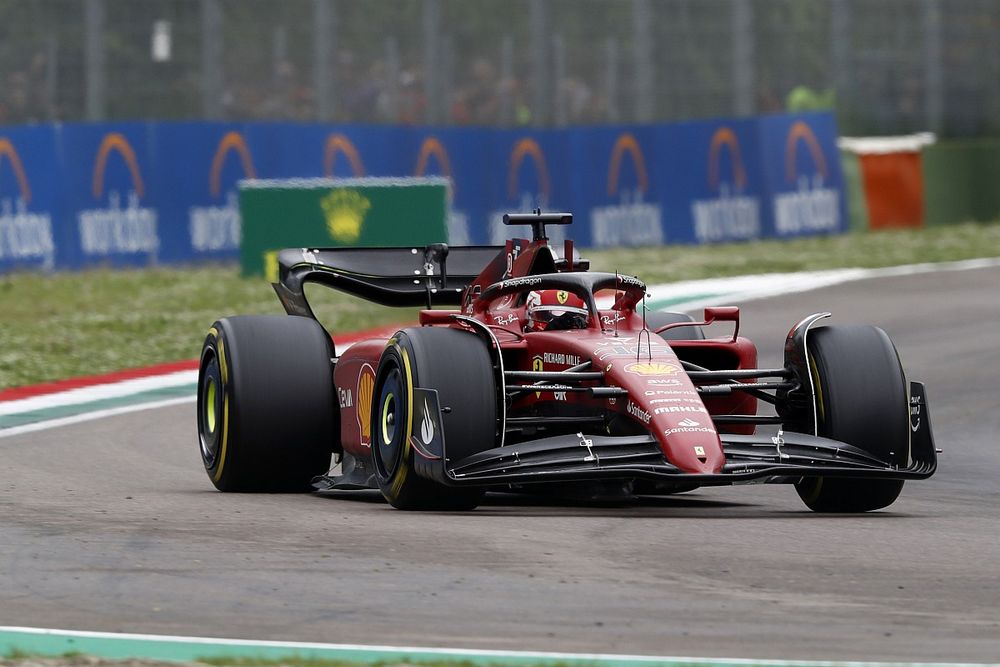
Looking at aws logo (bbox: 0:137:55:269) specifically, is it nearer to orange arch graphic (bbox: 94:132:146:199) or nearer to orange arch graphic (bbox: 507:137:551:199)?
orange arch graphic (bbox: 94:132:146:199)

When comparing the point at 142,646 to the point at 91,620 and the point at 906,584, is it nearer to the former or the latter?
the point at 91,620

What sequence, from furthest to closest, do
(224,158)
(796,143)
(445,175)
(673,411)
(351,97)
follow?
(351,97)
(796,143)
(445,175)
(224,158)
(673,411)

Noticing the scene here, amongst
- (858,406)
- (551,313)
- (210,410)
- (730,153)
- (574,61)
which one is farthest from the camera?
(574,61)

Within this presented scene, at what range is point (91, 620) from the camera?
648cm

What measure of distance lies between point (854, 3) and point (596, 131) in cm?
643

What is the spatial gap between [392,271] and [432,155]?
53.7ft

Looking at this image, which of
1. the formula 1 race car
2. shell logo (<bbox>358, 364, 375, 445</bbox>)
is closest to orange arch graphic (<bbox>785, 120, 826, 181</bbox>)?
the formula 1 race car

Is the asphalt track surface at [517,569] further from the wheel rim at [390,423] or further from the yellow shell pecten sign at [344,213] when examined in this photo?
the yellow shell pecten sign at [344,213]

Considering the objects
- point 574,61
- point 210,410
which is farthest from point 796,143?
point 210,410

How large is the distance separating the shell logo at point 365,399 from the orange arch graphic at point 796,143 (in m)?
20.7

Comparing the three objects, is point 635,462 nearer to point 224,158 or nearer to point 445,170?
point 224,158

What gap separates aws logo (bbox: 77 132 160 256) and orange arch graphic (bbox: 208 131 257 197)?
1054 mm

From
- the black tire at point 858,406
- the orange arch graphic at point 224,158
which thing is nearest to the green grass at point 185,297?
the orange arch graphic at point 224,158

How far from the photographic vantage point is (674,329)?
11.2m
